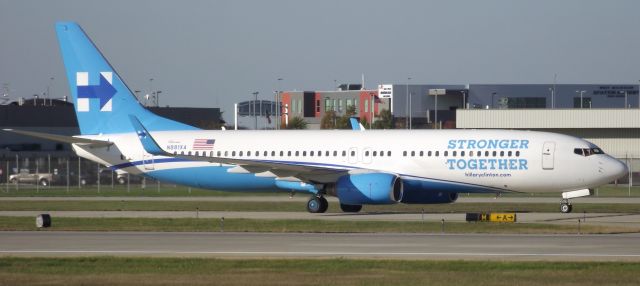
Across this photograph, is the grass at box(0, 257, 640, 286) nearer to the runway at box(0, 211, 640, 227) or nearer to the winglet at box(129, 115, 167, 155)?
the runway at box(0, 211, 640, 227)

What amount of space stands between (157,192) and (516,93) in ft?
217

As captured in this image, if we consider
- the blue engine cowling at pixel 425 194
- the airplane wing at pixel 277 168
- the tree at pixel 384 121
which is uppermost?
the tree at pixel 384 121

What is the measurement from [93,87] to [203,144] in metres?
6.29

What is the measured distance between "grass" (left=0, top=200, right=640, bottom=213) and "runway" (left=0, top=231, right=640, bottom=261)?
1569 cm

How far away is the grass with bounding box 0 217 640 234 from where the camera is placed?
125 ft

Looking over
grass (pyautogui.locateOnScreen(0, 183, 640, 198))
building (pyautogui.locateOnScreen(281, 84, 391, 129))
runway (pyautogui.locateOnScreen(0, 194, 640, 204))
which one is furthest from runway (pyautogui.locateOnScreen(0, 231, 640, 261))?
building (pyautogui.locateOnScreen(281, 84, 391, 129))

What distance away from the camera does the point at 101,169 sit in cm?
8325

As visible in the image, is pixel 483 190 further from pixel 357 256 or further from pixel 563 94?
A: pixel 563 94

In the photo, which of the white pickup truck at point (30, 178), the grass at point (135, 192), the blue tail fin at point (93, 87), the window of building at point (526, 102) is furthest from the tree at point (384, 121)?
the blue tail fin at point (93, 87)

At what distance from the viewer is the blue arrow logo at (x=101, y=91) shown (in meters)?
56.0

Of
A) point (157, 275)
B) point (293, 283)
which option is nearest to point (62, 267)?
point (157, 275)

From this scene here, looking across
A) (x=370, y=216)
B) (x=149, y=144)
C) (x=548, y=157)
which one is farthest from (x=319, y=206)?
(x=548, y=157)

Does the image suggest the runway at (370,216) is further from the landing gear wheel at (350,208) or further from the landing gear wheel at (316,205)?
the landing gear wheel at (350,208)

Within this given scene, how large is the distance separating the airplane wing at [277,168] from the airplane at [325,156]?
0.04m
